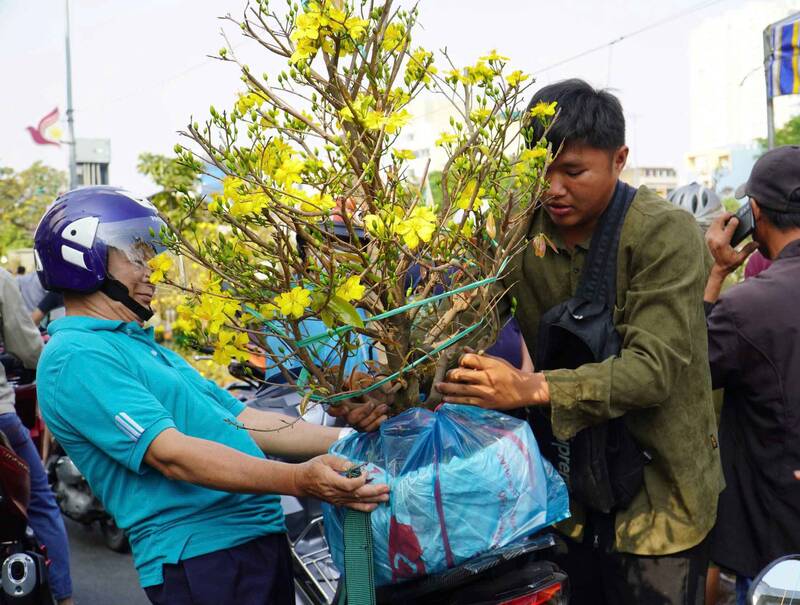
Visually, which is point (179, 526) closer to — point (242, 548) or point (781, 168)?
point (242, 548)

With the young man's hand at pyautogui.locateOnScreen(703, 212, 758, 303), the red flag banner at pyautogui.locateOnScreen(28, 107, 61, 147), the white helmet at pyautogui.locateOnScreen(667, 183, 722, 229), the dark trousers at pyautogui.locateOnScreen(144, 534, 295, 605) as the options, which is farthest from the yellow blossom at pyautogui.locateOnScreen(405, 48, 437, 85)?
the red flag banner at pyautogui.locateOnScreen(28, 107, 61, 147)

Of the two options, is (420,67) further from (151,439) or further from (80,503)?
(80,503)

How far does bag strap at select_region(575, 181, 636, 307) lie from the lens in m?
2.44

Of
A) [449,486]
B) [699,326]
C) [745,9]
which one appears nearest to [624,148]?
[699,326]

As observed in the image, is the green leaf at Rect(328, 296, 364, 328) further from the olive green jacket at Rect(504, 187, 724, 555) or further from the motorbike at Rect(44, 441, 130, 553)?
the motorbike at Rect(44, 441, 130, 553)

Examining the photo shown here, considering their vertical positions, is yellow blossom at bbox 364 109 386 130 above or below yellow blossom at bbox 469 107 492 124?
below

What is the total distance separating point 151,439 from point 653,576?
4.61 ft

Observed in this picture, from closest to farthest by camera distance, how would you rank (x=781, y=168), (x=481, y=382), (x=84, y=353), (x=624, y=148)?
(x=481, y=382), (x=84, y=353), (x=624, y=148), (x=781, y=168)

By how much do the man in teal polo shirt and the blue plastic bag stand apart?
85mm

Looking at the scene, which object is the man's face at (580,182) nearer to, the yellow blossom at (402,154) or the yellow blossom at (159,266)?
the yellow blossom at (402,154)

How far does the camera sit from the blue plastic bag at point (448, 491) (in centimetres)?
191

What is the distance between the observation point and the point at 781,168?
3.04 meters

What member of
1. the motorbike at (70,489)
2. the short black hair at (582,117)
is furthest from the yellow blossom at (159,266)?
the motorbike at (70,489)

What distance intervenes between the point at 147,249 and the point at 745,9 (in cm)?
8459
